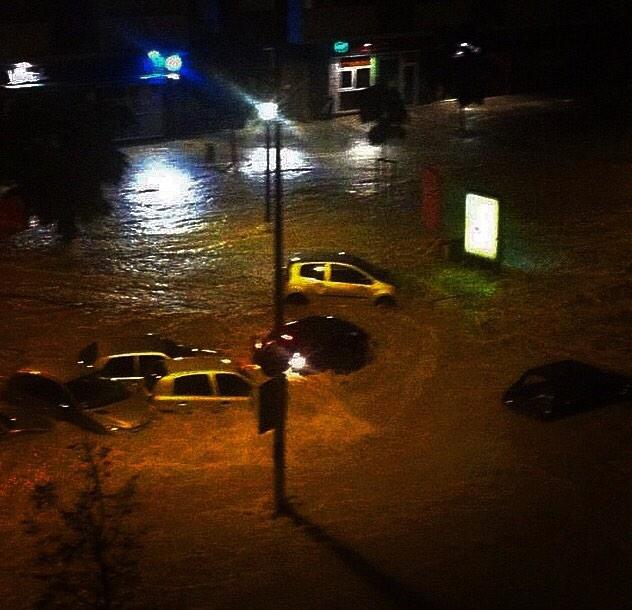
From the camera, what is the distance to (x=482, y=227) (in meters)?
25.9

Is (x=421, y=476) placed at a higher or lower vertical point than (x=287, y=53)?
lower

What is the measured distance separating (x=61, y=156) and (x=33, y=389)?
7.44 metres

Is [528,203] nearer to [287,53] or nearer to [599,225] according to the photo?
[599,225]

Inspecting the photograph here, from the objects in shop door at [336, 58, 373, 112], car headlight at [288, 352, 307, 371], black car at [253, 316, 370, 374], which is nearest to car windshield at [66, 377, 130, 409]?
black car at [253, 316, 370, 374]

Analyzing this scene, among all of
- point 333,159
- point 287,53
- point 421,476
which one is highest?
point 287,53

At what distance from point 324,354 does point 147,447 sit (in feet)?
14.6

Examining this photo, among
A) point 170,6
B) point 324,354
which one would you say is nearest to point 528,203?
point 324,354

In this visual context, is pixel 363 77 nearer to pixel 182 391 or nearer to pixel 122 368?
pixel 122 368

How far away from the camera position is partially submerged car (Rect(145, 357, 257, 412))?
1798cm

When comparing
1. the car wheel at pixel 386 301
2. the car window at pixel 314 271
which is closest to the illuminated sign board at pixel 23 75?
the car window at pixel 314 271

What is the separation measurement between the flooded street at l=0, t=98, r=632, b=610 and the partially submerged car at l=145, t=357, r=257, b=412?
0.94 ft

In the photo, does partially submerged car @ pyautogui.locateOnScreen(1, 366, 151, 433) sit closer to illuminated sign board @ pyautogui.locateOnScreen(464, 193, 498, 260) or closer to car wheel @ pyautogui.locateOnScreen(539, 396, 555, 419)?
car wheel @ pyautogui.locateOnScreen(539, 396, 555, 419)

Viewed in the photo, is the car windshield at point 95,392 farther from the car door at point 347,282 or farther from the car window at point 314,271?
the car door at point 347,282

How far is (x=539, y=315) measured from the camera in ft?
74.5
